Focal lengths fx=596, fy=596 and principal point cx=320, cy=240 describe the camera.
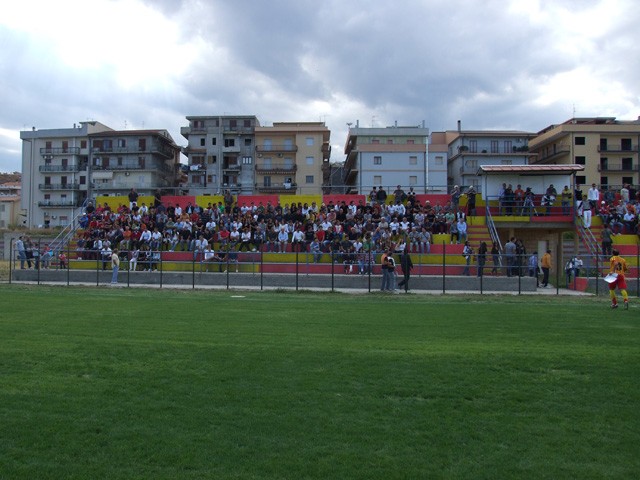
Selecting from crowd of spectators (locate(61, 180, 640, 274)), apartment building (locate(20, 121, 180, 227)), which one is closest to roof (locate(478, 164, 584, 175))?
crowd of spectators (locate(61, 180, 640, 274))

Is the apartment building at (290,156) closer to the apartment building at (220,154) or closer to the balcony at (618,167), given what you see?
the apartment building at (220,154)

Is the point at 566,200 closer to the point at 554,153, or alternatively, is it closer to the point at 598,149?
the point at 554,153

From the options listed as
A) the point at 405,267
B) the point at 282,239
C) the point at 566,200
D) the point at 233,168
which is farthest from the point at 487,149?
the point at 405,267

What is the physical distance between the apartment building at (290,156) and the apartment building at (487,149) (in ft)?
60.3

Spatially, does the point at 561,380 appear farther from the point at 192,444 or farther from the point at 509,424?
the point at 192,444

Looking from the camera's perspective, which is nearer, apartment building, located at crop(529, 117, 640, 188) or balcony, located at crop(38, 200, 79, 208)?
apartment building, located at crop(529, 117, 640, 188)

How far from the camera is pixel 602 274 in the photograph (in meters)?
26.3

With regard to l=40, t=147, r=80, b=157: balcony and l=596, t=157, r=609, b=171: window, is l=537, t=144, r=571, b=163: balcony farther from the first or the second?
l=40, t=147, r=80, b=157: balcony

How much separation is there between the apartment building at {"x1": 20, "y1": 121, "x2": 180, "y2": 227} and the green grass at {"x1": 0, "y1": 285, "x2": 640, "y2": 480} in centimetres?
7395

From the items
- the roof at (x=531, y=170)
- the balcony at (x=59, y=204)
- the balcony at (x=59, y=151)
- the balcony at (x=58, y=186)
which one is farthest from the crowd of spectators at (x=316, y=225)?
the balcony at (x=59, y=151)

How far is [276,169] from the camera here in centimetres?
7950

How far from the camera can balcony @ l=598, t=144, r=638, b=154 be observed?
7469cm

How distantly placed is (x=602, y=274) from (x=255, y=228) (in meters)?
17.0

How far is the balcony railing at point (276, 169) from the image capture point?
7906 centimetres
